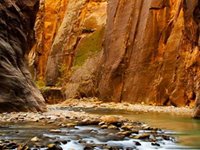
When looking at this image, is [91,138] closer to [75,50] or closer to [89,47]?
[89,47]

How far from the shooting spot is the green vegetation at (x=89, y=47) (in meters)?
41.7

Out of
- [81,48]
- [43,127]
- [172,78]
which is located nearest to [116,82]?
[172,78]

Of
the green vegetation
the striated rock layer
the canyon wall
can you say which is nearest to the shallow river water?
the striated rock layer

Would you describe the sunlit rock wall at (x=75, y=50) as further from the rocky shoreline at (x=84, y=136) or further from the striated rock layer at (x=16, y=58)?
the rocky shoreline at (x=84, y=136)

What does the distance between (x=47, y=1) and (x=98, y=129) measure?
47.9m

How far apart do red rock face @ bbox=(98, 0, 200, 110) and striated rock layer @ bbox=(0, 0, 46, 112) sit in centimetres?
961

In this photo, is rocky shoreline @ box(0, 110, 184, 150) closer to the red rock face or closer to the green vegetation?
the red rock face

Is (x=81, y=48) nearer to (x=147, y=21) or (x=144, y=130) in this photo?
(x=147, y=21)

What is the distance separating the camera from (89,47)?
4266 centimetres

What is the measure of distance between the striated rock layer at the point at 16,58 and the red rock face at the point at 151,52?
9610 mm

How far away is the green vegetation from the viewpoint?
41.7 meters

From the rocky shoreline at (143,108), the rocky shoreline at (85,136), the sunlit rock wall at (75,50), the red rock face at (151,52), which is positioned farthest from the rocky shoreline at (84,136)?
the sunlit rock wall at (75,50)

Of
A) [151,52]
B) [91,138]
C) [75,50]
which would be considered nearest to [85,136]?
[91,138]

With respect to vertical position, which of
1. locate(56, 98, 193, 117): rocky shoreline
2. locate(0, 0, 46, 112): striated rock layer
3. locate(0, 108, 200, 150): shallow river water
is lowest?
locate(56, 98, 193, 117): rocky shoreline
